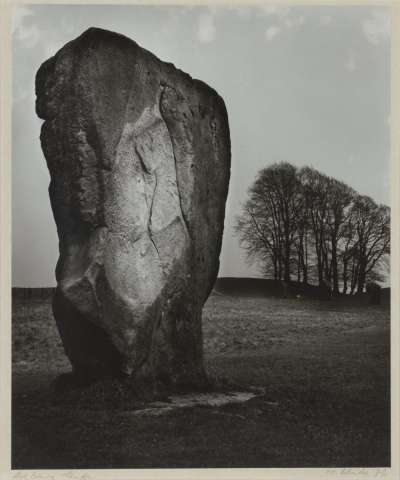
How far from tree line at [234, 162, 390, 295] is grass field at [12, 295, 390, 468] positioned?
15577 mm

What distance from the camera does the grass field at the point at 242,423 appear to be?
8.74 metres

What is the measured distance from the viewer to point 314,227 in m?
32.7

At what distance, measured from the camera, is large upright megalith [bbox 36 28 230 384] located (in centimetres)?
1056

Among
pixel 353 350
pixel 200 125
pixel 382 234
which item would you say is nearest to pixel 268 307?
pixel 382 234

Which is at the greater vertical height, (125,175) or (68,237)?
(125,175)

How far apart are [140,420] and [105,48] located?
17.7 ft

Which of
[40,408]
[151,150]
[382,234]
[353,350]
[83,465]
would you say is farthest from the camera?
[382,234]

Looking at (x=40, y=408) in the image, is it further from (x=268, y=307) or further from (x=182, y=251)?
(x=268, y=307)

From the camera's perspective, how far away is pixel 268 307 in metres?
28.0
